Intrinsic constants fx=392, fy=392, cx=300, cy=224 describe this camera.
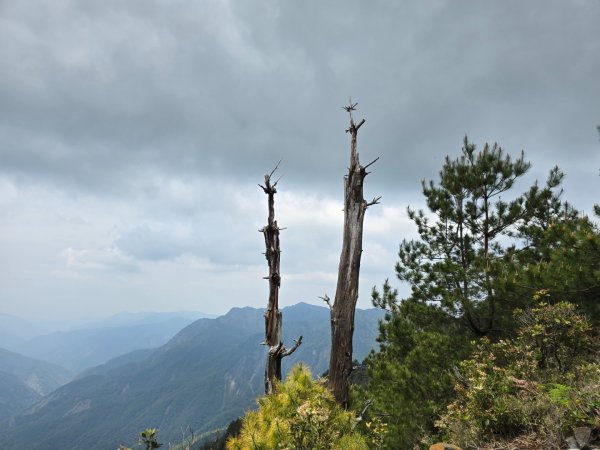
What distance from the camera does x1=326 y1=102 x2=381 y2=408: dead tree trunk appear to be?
924 cm

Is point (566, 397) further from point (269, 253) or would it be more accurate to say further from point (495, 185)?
point (495, 185)

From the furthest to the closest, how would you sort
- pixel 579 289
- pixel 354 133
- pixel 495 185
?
pixel 495 185 → pixel 354 133 → pixel 579 289

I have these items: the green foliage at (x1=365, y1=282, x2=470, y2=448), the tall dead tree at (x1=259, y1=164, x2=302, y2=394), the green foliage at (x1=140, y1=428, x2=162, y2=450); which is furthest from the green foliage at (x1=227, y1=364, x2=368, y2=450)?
the green foliage at (x1=365, y1=282, x2=470, y2=448)

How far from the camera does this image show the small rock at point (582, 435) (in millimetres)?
4703

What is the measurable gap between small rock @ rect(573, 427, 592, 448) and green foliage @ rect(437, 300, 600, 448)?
0.15 meters

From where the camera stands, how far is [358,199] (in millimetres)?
10297

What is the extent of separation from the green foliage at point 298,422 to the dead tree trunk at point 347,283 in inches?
105

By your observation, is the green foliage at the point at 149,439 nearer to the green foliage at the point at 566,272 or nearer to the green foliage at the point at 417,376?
the green foliage at the point at 417,376

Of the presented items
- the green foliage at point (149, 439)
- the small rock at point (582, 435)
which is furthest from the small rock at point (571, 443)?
the green foliage at point (149, 439)

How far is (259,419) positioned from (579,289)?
8073mm

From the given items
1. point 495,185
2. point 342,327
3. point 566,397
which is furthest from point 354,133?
point 566,397

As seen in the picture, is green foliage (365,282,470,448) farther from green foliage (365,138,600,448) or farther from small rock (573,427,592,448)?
small rock (573,427,592,448)

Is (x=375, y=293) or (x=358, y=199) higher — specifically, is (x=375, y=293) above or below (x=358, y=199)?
below

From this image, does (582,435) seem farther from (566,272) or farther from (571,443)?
(566,272)
